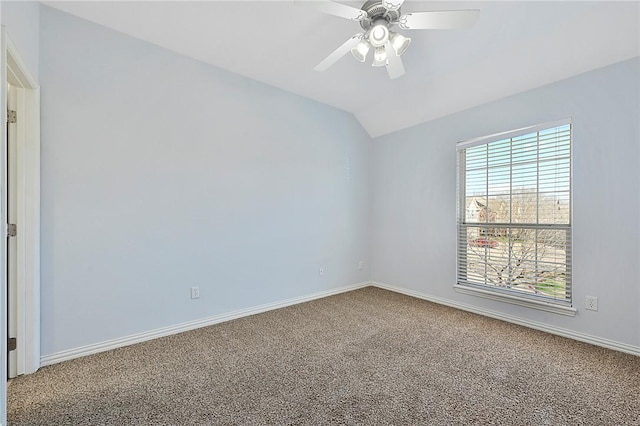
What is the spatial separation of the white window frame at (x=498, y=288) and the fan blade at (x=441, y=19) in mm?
1694

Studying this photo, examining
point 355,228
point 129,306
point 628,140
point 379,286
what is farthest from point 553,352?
point 129,306

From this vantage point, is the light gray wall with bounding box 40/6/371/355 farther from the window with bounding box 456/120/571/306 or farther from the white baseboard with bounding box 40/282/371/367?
the window with bounding box 456/120/571/306

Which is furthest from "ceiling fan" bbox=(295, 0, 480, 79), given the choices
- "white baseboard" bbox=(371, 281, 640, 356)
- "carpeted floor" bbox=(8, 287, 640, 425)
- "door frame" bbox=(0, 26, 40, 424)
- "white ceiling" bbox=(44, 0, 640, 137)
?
"white baseboard" bbox=(371, 281, 640, 356)

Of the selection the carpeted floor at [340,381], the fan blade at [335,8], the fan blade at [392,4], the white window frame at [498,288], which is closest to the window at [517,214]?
the white window frame at [498,288]

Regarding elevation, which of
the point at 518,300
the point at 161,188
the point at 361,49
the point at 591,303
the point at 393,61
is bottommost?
the point at 518,300

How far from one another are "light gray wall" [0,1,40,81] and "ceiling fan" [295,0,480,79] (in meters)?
1.68

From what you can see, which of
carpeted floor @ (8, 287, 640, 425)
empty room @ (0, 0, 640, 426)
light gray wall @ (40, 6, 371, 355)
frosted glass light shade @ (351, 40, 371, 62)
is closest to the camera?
carpeted floor @ (8, 287, 640, 425)

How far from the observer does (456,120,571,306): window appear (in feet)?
8.94

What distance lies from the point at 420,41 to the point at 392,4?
3.06 feet

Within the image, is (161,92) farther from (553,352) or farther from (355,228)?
(553,352)

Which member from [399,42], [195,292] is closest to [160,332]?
[195,292]

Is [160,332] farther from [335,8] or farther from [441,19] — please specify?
[441,19]

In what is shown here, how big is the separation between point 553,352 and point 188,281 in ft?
10.8

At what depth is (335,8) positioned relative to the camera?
176 centimetres
